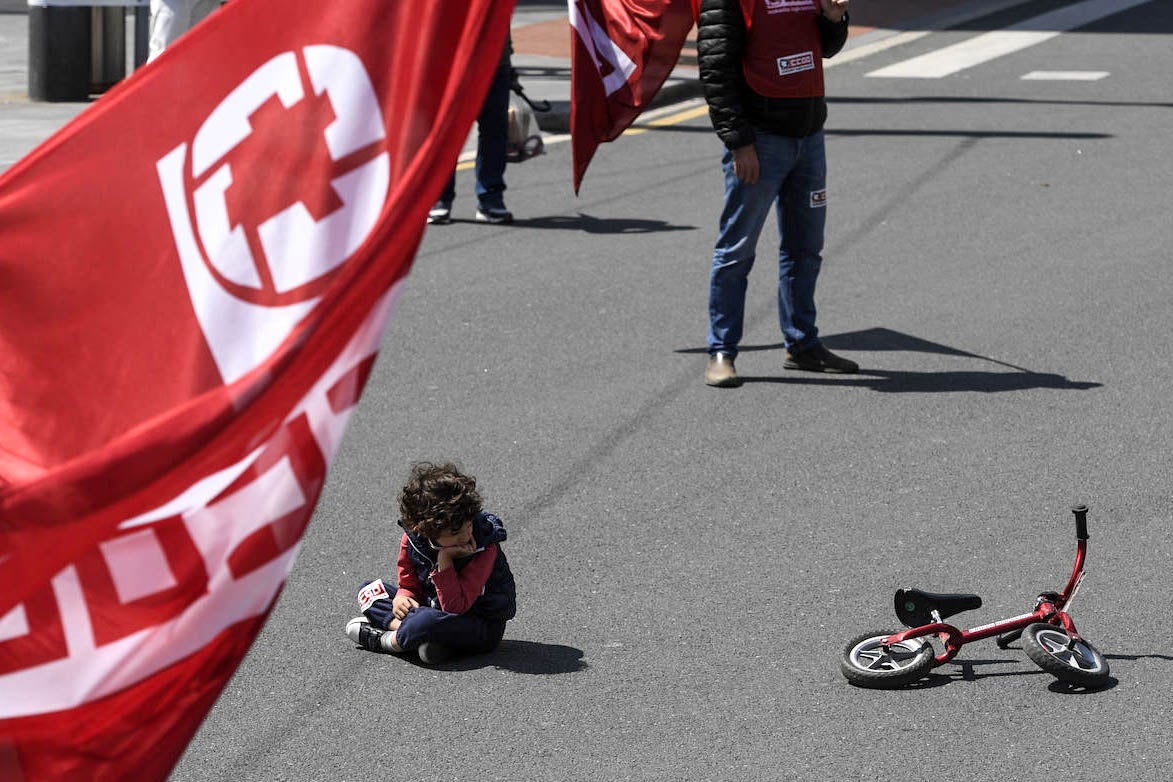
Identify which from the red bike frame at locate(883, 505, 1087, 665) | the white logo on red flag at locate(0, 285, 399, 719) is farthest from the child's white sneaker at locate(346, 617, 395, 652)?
the white logo on red flag at locate(0, 285, 399, 719)

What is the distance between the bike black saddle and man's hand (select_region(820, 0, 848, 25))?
10.1 ft

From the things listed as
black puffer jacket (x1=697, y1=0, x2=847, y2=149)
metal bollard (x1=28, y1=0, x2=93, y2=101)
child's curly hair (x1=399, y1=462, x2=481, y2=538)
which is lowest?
metal bollard (x1=28, y1=0, x2=93, y2=101)

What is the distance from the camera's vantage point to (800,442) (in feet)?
23.7

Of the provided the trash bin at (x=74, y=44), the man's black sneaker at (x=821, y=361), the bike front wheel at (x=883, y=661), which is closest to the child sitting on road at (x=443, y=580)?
the bike front wheel at (x=883, y=661)

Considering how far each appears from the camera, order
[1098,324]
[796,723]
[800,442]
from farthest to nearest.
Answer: [1098,324] < [800,442] < [796,723]

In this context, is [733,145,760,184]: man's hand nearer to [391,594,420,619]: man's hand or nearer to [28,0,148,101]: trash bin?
[391,594,420,619]: man's hand

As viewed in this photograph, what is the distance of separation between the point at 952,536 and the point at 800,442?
1.15 metres

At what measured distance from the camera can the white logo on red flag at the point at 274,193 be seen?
2820 mm

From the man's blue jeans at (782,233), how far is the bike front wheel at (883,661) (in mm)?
2936

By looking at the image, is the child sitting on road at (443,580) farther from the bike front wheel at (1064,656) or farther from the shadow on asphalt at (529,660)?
the bike front wheel at (1064,656)

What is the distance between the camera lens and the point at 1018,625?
16.9ft

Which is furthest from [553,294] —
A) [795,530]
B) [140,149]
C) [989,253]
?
[140,149]

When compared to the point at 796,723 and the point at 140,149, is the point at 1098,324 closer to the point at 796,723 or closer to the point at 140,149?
the point at 796,723

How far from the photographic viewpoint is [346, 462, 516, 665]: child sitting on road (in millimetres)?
5156
